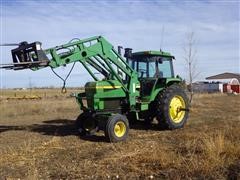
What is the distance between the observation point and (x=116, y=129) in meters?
12.9

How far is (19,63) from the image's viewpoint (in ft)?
40.0

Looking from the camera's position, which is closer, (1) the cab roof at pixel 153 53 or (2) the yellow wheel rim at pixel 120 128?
(2) the yellow wheel rim at pixel 120 128

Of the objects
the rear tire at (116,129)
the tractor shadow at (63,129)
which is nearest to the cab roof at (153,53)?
the tractor shadow at (63,129)

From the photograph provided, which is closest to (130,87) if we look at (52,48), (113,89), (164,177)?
(113,89)

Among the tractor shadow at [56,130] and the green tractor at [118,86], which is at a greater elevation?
the green tractor at [118,86]

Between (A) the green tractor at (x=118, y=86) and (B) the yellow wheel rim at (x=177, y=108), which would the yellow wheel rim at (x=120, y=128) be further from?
(B) the yellow wheel rim at (x=177, y=108)

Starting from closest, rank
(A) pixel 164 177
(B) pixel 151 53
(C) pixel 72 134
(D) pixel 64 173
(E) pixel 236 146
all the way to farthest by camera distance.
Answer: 1. (A) pixel 164 177
2. (D) pixel 64 173
3. (E) pixel 236 146
4. (C) pixel 72 134
5. (B) pixel 151 53

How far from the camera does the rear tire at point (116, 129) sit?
1255 centimetres

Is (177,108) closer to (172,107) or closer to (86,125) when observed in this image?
(172,107)

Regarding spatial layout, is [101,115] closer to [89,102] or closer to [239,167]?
[89,102]

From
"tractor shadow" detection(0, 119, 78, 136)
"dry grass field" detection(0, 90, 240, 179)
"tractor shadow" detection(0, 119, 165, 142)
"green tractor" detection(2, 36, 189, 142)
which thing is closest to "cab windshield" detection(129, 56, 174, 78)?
"green tractor" detection(2, 36, 189, 142)

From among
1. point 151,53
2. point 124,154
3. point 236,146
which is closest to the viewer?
point 236,146

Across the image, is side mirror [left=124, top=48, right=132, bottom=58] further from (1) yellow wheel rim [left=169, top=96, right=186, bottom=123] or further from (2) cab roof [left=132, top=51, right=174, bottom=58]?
(1) yellow wheel rim [left=169, top=96, right=186, bottom=123]

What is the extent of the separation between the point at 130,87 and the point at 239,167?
704 centimetres
